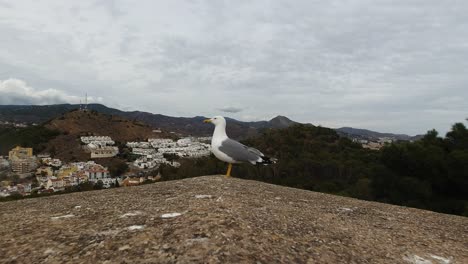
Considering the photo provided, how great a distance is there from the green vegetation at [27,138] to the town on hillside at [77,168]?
828 centimetres

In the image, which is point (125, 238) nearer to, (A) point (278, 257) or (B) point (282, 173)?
(A) point (278, 257)

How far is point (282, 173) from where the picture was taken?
38781 millimetres

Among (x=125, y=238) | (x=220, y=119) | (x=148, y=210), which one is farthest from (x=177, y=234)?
(x=220, y=119)

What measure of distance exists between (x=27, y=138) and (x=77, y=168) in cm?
4437

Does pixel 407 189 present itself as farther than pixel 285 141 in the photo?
No

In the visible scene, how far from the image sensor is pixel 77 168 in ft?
240

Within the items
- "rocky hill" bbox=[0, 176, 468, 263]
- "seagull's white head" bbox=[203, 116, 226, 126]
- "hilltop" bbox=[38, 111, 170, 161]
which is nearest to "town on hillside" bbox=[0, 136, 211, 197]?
"hilltop" bbox=[38, 111, 170, 161]

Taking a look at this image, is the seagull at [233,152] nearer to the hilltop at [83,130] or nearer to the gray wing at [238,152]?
the gray wing at [238,152]

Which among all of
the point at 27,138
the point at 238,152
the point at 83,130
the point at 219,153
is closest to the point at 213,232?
the point at 238,152

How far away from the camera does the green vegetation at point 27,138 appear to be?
10156 centimetres

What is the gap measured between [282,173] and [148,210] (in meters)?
34.7

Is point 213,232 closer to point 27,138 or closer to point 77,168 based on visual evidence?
point 77,168

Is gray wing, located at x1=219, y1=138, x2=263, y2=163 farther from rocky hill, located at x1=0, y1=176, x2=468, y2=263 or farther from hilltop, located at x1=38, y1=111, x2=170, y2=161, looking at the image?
hilltop, located at x1=38, y1=111, x2=170, y2=161

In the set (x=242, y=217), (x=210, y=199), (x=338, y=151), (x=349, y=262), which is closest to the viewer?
A: (x=349, y=262)
